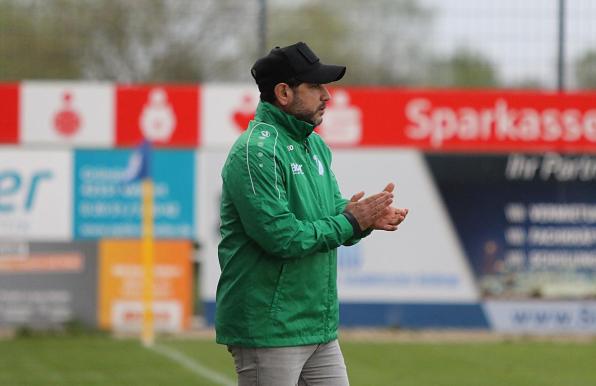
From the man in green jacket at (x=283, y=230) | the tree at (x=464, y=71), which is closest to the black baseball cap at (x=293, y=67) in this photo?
the man in green jacket at (x=283, y=230)

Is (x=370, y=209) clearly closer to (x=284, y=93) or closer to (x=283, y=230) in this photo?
(x=283, y=230)

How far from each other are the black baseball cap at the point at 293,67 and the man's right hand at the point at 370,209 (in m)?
0.50

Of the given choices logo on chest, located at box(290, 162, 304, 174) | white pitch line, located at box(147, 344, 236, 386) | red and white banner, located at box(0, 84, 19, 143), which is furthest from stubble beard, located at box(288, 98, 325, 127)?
red and white banner, located at box(0, 84, 19, 143)

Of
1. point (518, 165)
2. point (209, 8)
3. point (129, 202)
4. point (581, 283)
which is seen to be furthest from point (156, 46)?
point (581, 283)

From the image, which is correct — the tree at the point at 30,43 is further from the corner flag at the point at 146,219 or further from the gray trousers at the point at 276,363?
the gray trousers at the point at 276,363

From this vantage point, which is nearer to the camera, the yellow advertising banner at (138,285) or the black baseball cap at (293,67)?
the black baseball cap at (293,67)

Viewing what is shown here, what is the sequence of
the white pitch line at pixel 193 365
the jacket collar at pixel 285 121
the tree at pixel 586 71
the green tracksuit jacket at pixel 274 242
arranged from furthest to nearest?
the tree at pixel 586 71
the white pitch line at pixel 193 365
the jacket collar at pixel 285 121
the green tracksuit jacket at pixel 274 242

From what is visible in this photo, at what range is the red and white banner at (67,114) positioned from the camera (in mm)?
17578

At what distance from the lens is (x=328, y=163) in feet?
18.5

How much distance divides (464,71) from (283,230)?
1358 cm

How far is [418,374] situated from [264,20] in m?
6.84

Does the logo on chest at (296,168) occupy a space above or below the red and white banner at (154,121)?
above

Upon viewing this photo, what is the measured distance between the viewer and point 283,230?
5074mm

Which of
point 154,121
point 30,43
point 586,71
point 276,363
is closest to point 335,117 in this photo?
point 154,121
